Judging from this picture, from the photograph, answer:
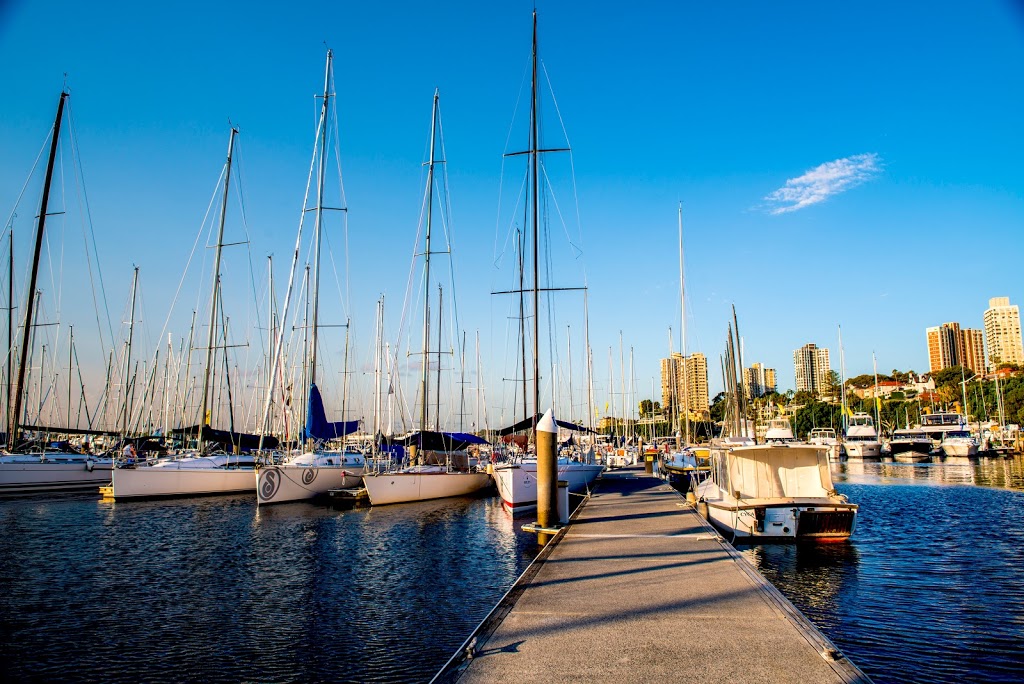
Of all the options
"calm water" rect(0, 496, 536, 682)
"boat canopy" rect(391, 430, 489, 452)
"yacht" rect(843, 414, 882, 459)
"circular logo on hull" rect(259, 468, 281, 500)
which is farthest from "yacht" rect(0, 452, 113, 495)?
"yacht" rect(843, 414, 882, 459)

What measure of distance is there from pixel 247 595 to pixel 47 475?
35.9 m

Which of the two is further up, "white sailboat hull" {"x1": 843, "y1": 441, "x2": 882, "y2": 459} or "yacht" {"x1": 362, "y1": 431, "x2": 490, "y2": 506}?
"yacht" {"x1": 362, "y1": 431, "x2": 490, "y2": 506}

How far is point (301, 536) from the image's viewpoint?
73.9 ft

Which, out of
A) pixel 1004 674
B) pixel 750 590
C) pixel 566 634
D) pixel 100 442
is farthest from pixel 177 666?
pixel 100 442

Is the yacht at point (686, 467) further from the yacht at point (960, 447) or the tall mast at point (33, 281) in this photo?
the yacht at point (960, 447)

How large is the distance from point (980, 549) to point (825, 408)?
12745cm

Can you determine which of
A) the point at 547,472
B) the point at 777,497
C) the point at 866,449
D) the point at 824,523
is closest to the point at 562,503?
the point at 547,472

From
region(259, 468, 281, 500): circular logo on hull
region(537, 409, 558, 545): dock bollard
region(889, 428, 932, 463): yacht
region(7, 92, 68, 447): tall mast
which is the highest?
region(7, 92, 68, 447): tall mast

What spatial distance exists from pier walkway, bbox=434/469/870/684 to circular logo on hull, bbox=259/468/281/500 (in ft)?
73.5

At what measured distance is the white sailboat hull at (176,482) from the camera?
3422 cm

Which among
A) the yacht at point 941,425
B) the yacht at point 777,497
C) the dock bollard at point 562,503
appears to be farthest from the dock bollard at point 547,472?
the yacht at point 941,425

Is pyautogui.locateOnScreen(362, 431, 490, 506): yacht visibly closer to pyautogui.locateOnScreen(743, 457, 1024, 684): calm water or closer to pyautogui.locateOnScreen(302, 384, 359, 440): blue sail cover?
pyautogui.locateOnScreen(302, 384, 359, 440): blue sail cover

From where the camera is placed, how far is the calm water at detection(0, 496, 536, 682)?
9.84 m

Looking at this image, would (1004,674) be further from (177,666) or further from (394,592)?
(177,666)
